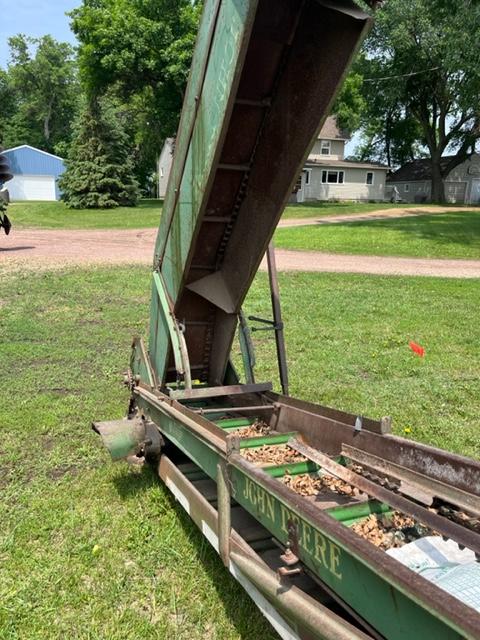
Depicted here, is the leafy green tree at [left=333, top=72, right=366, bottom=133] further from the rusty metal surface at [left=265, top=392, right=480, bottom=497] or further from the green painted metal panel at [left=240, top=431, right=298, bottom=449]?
the green painted metal panel at [left=240, top=431, right=298, bottom=449]

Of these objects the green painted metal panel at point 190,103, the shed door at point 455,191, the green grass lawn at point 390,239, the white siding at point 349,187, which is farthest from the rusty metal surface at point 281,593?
the shed door at point 455,191

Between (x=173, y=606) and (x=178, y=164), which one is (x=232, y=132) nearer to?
(x=178, y=164)

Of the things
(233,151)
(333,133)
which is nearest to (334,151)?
(333,133)

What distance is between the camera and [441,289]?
43.4 ft

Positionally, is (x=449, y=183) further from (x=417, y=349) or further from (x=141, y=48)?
(x=417, y=349)

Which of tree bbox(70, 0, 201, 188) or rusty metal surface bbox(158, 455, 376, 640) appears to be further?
tree bbox(70, 0, 201, 188)

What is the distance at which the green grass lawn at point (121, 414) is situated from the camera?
345cm

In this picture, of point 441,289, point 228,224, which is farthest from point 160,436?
point 441,289

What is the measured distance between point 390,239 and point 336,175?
2986 centimetres

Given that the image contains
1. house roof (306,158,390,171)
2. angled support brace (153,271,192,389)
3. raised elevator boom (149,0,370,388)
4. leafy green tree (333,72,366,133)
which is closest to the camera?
raised elevator boom (149,0,370,388)

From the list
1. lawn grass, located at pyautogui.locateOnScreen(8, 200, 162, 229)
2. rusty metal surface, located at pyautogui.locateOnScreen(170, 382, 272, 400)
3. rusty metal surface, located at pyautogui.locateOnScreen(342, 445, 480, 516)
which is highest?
lawn grass, located at pyautogui.locateOnScreen(8, 200, 162, 229)

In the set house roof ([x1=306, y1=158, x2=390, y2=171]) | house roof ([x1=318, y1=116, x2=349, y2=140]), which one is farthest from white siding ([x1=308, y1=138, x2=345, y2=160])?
house roof ([x1=306, y1=158, x2=390, y2=171])

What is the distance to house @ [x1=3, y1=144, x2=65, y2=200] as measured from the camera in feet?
197

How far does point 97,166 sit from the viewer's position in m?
36.5
